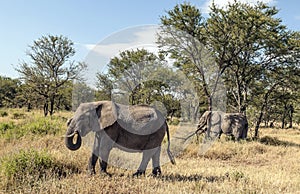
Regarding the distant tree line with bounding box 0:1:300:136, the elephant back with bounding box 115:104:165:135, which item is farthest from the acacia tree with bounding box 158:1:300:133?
the elephant back with bounding box 115:104:165:135

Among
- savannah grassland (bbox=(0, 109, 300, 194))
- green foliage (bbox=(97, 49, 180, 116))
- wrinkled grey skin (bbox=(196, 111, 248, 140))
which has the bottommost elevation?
savannah grassland (bbox=(0, 109, 300, 194))

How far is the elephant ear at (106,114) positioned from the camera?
6.32m

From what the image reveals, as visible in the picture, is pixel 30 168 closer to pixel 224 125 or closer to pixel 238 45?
pixel 224 125

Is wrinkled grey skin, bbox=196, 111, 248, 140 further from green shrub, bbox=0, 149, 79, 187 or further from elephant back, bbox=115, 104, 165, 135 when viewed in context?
green shrub, bbox=0, 149, 79, 187

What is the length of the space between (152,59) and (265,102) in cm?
1221

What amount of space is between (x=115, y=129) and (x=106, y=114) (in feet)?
1.24

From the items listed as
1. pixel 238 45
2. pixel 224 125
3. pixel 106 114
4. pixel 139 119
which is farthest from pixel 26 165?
pixel 238 45

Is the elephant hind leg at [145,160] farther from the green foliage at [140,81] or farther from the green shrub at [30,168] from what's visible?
the green foliage at [140,81]

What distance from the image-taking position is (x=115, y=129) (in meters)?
6.41

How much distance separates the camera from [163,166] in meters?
8.38

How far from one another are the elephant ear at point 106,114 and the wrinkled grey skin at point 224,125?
38.8 ft

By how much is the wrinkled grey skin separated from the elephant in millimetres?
11043

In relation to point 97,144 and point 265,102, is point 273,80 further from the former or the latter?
point 97,144

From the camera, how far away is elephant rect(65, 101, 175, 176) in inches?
248
